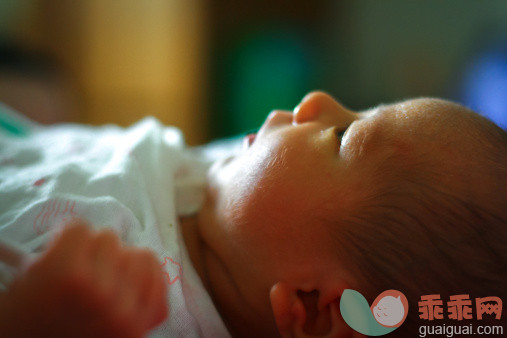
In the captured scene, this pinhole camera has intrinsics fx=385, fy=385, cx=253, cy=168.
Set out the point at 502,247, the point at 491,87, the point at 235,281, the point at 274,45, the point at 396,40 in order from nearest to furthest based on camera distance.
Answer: the point at 502,247 < the point at 235,281 < the point at 491,87 < the point at 396,40 < the point at 274,45

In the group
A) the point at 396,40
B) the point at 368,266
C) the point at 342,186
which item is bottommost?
the point at 368,266

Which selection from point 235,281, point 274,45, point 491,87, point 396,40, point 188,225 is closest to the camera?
point 235,281

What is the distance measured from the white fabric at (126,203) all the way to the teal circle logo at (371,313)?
20cm

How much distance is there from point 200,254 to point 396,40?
7.62 feet

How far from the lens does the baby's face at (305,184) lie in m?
0.55

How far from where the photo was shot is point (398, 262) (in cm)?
53

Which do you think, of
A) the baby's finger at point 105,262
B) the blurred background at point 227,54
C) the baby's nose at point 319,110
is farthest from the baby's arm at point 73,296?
the blurred background at point 227,54

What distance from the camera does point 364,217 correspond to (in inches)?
20.8

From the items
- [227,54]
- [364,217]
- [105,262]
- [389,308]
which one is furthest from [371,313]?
[227,54]

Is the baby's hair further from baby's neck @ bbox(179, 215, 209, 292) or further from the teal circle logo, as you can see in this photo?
baby's neck @ bbox(179, 215, 209, 292)

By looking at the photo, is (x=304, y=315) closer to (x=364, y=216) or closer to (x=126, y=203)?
(x=364, y=216)

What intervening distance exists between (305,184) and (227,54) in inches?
102

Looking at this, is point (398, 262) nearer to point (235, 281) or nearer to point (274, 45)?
point (235, 281)

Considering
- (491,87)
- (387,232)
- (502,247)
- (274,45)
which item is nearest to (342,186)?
(387,232)
